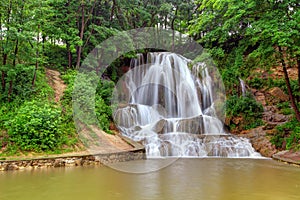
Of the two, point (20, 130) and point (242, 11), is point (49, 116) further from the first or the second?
point (242, 11)

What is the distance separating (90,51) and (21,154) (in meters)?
12.6

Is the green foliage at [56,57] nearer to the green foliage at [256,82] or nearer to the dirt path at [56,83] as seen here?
the dirt path at [56,83]

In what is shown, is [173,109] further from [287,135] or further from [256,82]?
[287,135]

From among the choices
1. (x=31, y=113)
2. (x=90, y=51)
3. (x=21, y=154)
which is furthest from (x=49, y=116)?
(x=90, y=51)

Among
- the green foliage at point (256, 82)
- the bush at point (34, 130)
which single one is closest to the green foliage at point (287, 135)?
the green foliage at point (256, 82)

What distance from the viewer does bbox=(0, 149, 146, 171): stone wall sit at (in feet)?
32.6

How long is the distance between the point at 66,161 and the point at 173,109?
37.8ft

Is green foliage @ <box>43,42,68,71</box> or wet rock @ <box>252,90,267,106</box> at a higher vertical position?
green foliage @ <box>43,42,68,71</box>

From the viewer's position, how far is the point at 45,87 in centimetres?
1677

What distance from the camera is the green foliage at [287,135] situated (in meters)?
13.9

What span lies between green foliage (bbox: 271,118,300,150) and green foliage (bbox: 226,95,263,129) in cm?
258

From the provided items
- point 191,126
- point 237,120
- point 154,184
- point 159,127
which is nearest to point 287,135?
point 237,120

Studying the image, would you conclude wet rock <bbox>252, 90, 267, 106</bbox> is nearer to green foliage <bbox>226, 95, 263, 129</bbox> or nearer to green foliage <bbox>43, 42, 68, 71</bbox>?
green foliage <bbox>226, 95, 263, 129</bbox>

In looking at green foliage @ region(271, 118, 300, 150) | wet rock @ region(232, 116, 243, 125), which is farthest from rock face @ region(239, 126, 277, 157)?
wet rock @ region(232, 116, 243, 125)
